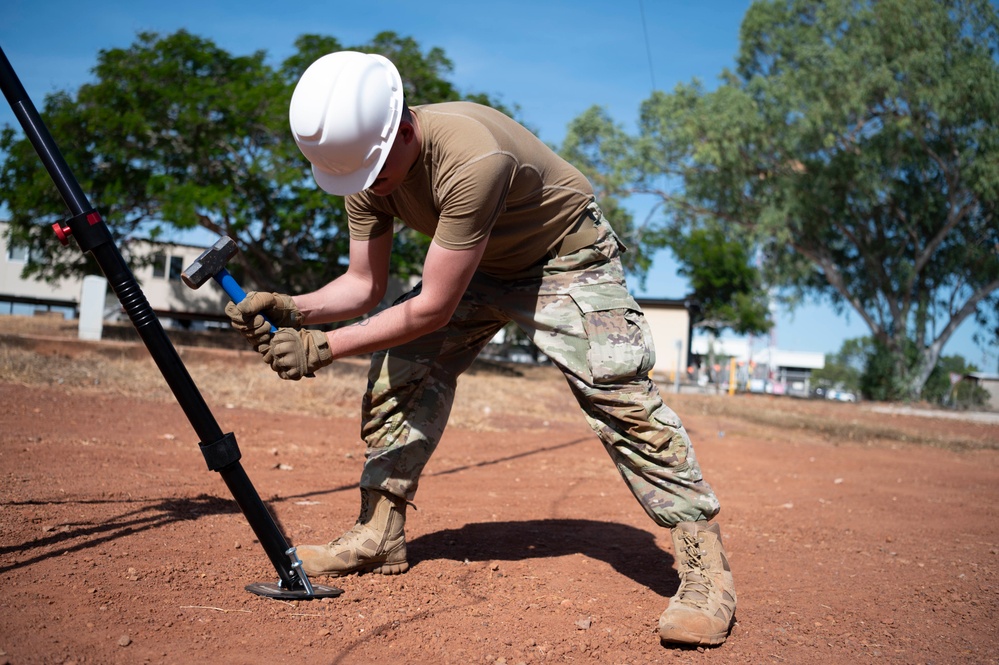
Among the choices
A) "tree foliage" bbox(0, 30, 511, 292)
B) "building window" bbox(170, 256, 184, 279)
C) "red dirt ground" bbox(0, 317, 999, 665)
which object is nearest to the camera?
"red dirt ground" bbox(0, 317, 999, 665)

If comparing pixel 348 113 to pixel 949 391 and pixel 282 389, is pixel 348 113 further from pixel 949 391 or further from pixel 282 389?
pixel 949 391

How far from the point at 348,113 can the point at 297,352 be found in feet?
2.32

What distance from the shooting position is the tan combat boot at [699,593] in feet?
7.99

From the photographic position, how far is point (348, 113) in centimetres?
238

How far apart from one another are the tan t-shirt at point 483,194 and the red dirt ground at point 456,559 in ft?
3.85

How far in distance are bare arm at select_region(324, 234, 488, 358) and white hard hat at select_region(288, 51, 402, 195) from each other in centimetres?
33

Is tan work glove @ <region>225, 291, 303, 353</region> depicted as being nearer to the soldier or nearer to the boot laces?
the soldier

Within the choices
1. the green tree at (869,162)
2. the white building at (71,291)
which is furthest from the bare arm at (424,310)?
the white building at (71,291)

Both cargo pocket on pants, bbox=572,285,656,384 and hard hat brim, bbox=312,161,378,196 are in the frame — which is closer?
hard hat brim, bbox=312,161,378,196

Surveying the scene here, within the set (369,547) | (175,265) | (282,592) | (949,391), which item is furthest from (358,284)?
(175,265)

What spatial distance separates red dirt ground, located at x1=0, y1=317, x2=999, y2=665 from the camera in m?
2.32

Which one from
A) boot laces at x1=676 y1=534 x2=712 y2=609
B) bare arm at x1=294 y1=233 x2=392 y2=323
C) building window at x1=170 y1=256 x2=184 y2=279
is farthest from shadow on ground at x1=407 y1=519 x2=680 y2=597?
building window at x1=170 y1=256 x2=184 y2=279

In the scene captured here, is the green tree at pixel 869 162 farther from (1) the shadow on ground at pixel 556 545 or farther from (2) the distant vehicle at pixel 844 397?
(1) the shadow on ground at pixel 556 545

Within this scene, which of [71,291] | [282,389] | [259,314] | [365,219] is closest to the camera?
[259,314]
